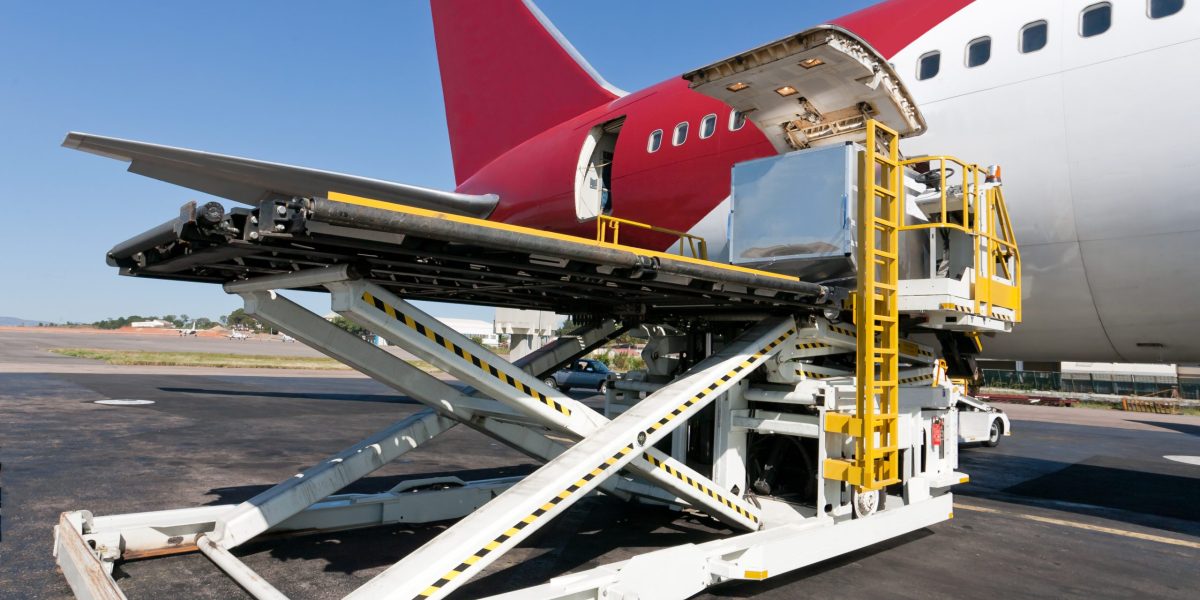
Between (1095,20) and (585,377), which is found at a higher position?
(1095,20)

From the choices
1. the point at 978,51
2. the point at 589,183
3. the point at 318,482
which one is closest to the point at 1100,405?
the point at 589,183

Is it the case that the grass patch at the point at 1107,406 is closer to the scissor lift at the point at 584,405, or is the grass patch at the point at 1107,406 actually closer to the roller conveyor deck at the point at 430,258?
the scissor lift at the point at 584,405

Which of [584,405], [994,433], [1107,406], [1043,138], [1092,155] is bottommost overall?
[994,433]

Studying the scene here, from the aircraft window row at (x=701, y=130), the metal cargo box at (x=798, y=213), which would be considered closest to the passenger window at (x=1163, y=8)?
the metal cargo box at (x=798, y=213)

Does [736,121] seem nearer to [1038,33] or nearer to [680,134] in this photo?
[680,134]

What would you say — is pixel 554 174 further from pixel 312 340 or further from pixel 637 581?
pixel 637 581

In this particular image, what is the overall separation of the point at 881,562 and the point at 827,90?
Answer: 4.08 metres

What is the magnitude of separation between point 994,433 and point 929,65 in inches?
401

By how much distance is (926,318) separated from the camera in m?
Answer: 6.50

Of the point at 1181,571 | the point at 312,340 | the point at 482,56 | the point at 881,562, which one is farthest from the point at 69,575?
the point at 482,56

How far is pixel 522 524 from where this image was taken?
3943mm

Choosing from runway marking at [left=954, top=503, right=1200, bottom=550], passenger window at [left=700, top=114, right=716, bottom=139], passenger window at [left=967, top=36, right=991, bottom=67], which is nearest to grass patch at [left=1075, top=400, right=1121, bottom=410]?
runway marking at [left=954, top=503, right=1200, bottom=550]

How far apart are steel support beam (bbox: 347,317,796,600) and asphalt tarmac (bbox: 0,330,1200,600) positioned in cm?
125

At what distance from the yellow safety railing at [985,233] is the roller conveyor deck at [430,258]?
156 centimetres
